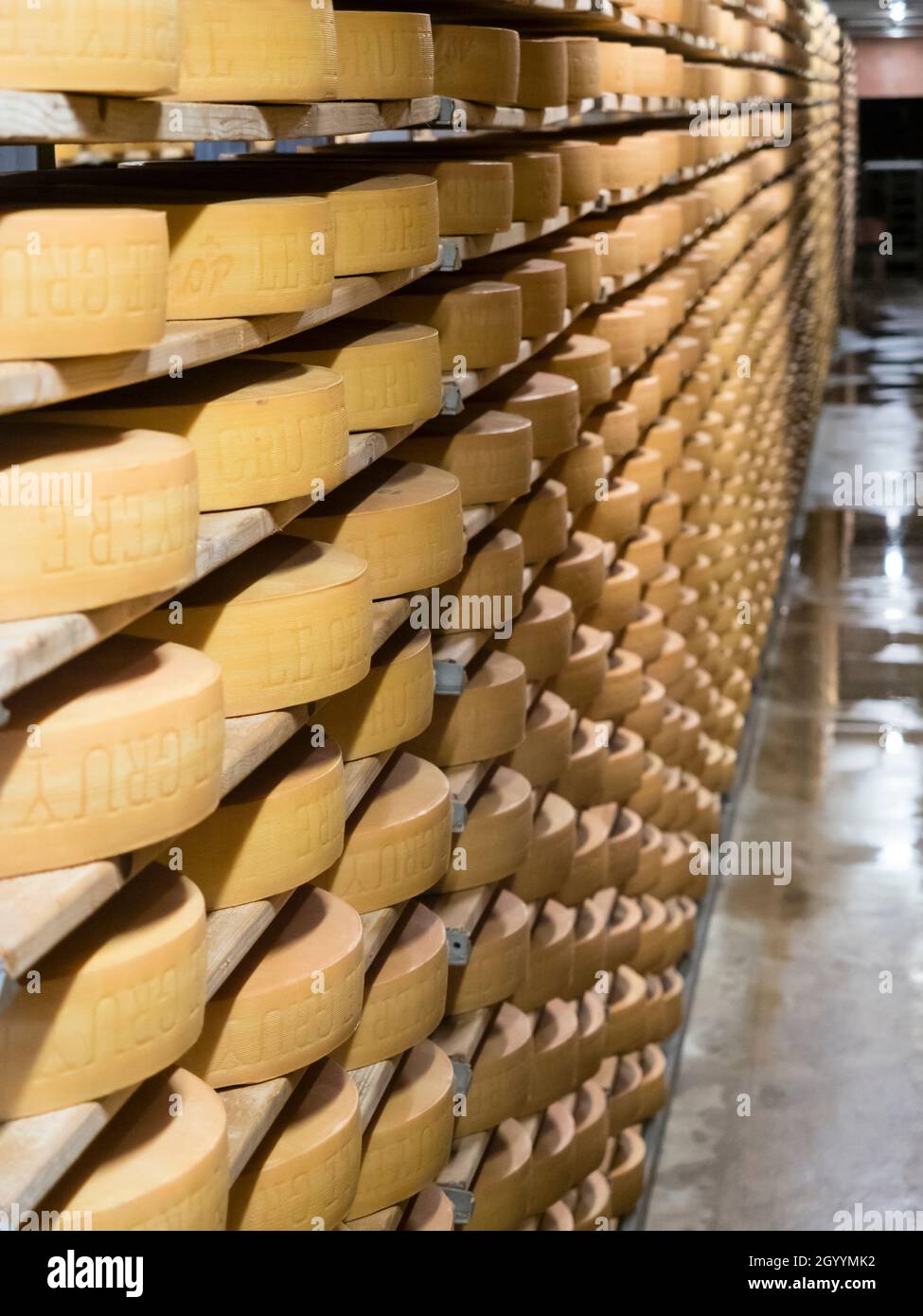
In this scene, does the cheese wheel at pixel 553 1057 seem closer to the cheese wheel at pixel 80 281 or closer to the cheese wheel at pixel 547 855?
the cheese wheel at pixel 547 855

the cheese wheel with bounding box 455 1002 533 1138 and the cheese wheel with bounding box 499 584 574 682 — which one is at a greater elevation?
the cheese wheel with bounding box 499 584 574 682

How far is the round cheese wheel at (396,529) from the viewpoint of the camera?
8.48 ft

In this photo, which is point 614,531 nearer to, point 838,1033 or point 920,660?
point 838,1033

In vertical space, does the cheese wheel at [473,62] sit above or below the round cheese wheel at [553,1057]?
above

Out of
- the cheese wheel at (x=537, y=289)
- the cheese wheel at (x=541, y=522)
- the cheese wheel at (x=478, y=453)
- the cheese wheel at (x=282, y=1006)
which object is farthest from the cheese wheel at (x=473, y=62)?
the cheese wheel at (x=282, y=1006)

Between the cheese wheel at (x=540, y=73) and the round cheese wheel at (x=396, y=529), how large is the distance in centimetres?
103

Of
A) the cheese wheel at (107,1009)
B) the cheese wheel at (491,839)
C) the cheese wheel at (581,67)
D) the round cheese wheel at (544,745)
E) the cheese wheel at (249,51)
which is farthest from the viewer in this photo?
the cheese wheel at (581,67)

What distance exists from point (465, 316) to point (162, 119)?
54.7 inches

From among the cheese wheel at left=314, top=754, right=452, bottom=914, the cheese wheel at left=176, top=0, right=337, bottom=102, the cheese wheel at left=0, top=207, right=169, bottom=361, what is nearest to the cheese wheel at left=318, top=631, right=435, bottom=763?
the cheese wheel at left=314, top=754, right=452, bottom=914

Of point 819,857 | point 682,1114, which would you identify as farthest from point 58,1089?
point 819,857

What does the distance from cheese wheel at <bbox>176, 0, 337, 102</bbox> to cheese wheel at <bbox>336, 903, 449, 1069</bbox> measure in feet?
3.89

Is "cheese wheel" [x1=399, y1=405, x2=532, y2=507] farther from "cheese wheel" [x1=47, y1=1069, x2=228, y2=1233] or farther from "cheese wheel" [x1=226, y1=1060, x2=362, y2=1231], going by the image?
"cheese wheel" [x1=47, y1=1069, x2=228, y2=1233]

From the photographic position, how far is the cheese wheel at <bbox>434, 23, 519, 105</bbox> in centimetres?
301

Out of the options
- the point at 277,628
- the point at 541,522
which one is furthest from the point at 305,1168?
the point at 541,522
